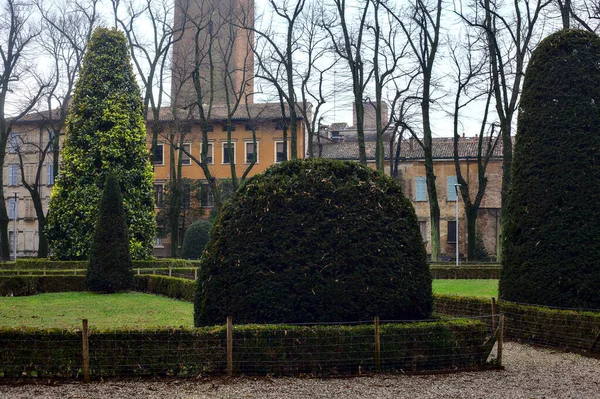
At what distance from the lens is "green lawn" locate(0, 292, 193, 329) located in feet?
53.1

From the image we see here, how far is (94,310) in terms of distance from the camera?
19.3 meters

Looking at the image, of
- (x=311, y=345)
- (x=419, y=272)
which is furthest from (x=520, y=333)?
(x=311, y=345)

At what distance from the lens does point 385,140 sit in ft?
202

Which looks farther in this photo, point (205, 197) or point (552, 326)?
point (205, 197)

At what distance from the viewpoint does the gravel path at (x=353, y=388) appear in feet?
29.5

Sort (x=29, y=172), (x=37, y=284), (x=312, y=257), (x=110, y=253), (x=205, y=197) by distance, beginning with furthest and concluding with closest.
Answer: (x=29, y=172) < (x=205, y=197) < (x=37, y=284) < (x=110, y=253) < (x=312, y=257)

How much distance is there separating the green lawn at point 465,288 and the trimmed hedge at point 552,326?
9.23 m

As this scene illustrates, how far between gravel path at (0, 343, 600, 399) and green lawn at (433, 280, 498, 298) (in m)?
13.9

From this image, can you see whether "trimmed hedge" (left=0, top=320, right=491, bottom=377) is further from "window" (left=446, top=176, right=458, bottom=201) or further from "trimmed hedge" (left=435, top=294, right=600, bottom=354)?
"window" (left=446, top=176, right=458, bottom=201)

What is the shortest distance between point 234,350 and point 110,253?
1548 cm

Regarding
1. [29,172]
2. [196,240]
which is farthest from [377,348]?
[29,172]

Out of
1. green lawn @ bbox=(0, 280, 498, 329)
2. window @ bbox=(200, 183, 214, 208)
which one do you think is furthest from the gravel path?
window @ bbox=(200, 183, 214, 208)

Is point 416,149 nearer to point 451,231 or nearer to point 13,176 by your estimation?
point 451,231

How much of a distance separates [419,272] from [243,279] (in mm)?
2566
